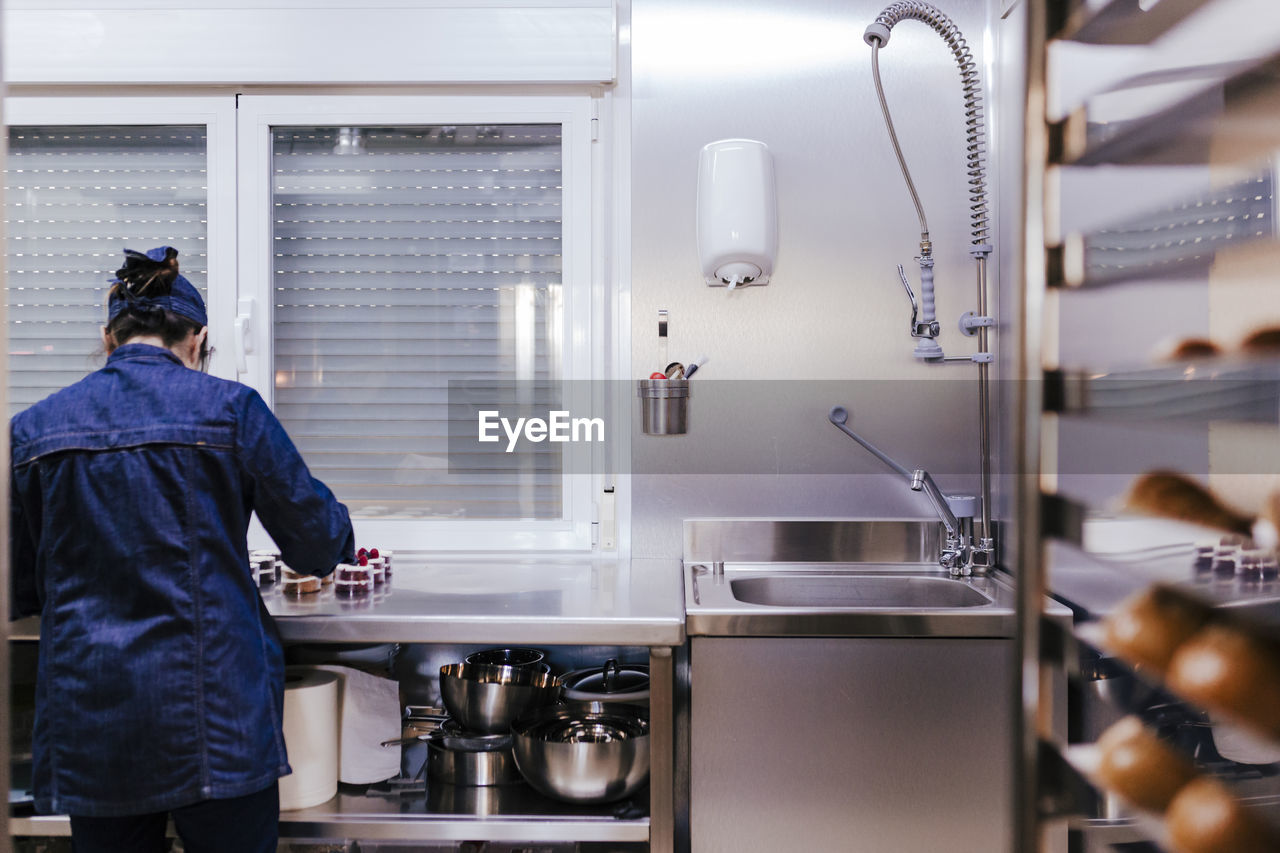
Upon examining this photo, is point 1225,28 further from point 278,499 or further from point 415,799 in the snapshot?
point 415,799

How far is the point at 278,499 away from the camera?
4.77ft

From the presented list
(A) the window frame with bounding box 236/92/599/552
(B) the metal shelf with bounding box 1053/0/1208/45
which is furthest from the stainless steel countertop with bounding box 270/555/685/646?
(B) the metal shelf with bounding box 1053/0/1208/45

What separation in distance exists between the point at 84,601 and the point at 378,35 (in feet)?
4.96

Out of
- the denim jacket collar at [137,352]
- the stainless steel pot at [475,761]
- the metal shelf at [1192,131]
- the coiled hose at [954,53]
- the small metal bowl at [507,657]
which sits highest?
the coiled hose at [954,53]

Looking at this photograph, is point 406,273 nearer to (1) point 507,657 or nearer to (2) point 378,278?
(2) point 378,278

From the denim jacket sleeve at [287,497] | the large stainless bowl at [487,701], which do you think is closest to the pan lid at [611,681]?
the large stainless bowl at [487,701]

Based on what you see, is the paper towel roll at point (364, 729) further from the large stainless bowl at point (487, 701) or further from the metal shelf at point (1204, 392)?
the metal shelf at point (1204, 392)

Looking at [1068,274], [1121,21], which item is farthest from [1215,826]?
[1121,21]

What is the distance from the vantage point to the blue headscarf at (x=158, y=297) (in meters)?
1.45

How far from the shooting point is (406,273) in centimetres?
229

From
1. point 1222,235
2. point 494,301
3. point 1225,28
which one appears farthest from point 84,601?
point 1222,235

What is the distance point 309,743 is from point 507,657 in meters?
0.52

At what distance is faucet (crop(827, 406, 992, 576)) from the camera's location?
2043 mm

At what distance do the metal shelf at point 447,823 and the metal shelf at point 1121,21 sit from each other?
1.45 meters
